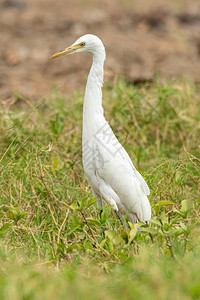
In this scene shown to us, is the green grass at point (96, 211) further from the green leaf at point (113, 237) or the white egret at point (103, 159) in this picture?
the white egret at point (103, 159)

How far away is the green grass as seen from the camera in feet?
8.84

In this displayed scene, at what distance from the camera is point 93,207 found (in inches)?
170

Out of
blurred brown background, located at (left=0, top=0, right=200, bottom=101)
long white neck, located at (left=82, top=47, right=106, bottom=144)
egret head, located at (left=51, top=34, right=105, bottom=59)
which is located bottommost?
blurred brown background, located at (left=0, top=0, right=200, bottom=101)

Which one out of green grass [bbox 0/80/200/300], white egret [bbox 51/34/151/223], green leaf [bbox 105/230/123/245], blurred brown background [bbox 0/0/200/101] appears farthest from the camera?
blurred brown background [bbox 0/0/200/101]

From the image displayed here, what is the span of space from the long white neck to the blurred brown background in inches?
131

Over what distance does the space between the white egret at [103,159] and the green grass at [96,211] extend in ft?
0.60

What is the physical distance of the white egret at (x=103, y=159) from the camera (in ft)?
13.3

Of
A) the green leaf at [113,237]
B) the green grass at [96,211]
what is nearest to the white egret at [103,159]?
the green grass at [96,211]

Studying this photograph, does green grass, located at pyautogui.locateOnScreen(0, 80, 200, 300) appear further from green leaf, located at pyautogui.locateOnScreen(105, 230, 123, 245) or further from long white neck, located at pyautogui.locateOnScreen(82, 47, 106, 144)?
long white neck, located at pyautogui.locateOnScreen(82, 47, 106, 144)

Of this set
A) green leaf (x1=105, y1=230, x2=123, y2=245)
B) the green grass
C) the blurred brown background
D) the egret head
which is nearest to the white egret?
the egret head

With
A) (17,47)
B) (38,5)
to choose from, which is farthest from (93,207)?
(38,5)

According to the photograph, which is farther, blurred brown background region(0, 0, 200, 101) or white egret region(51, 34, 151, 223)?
blurred brown background region(0, 0, 200, 101)

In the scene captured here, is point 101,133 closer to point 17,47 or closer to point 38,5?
point 17,47

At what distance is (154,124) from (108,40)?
4348mm
